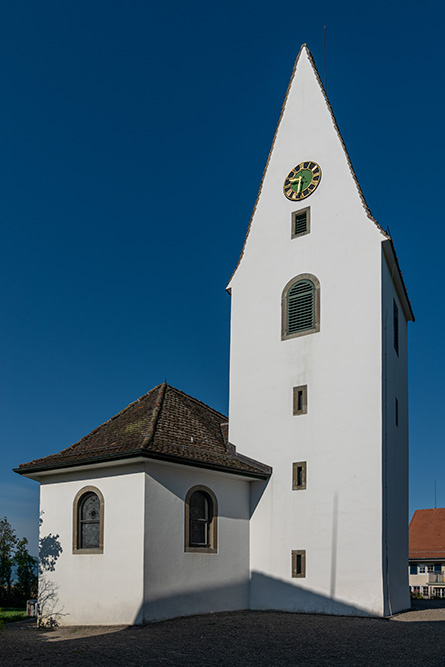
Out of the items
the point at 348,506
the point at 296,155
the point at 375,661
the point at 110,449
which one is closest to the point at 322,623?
the point at 348,506

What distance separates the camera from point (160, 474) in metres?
18.1

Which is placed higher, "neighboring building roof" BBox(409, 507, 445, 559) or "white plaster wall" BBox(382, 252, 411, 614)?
"white plaster wall" BBox(382, 252, 411, 614)

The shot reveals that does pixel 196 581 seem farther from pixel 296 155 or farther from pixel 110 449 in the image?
pixel 296 155

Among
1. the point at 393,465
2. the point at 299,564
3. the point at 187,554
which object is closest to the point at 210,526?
the point at 187,554

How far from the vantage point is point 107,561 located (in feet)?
59.0

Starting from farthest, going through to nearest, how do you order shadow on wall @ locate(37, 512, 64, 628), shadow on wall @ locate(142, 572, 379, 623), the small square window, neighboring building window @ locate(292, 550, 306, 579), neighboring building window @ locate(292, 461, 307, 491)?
the small square window
neighboring building window @ locate(292, 461, 307, 491)
neighboring building window @ locate(292, 550, 306, 579)
shadow on wall @ locate(37, 512, 64, 628)
shadow on wall @ locate(142, 572, 379, 623)

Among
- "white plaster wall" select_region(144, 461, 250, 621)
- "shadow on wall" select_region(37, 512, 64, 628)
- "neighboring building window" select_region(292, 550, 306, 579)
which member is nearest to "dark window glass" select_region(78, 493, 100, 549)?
"shadow on wall" select_region(37, 512, 64, 628)

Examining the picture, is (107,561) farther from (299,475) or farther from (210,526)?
(299,475)

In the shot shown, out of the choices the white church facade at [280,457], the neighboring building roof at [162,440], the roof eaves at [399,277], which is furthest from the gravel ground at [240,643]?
the roof eaves at [399,277]

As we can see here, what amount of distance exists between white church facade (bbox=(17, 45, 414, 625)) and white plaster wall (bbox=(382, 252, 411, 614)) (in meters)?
0.11

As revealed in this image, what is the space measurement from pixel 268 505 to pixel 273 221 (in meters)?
9.98

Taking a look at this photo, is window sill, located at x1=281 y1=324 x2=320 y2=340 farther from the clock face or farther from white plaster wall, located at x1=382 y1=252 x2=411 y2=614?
the clock face

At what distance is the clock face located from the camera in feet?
77.3

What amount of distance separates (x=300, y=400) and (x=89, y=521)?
7.52 metres
